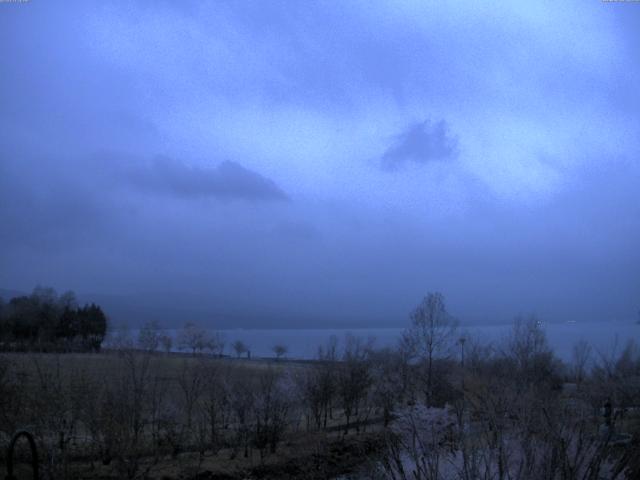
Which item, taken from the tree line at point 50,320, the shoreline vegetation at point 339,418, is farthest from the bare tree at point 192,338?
the shoreline vegetation at point 339,418

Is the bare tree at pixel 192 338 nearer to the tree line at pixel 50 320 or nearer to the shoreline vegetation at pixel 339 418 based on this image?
the tree line at pixel 50 320

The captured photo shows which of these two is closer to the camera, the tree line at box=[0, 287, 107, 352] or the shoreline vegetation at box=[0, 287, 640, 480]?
the shoreline vegetation at box=[0, 287, 640, 480]

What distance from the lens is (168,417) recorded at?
26328 millimetres

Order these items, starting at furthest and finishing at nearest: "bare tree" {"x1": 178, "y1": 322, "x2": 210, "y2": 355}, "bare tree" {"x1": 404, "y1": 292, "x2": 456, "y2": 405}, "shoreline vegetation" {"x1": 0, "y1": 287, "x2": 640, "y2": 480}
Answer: "bare tree" {"x1": 178, "y1": 322, "x2": 210, "y2": 355}, "bare tree" {"x1": 404, "y1": 292, "x2": 456, "y2": 405}, "shoreline vegetation" {"x1": 0, "y1": 287, "x2": 640, "y2": 480}

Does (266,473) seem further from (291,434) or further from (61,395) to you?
(61,395)

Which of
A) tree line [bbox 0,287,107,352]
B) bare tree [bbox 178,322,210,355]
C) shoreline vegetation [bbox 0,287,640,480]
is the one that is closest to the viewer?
shoreline vegetation [bbox 0,287,640,480]

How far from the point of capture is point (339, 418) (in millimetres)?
41219

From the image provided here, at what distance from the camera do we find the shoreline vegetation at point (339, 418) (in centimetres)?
1044

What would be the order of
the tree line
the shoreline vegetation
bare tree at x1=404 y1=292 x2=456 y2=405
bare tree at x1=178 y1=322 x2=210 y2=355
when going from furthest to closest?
1. the tree line
2. bare tree at x1=178 y1=322 x2=210 y2=355
3. bare tree at x1=404 y1=292 x2=456 y2=405
4. the shoreline vegetation

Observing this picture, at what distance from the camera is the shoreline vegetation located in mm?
10438

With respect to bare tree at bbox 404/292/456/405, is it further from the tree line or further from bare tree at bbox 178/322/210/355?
the tree line

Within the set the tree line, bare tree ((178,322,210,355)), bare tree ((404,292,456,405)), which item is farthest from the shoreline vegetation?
the tree line

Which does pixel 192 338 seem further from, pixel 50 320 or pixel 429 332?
pixel 429 332

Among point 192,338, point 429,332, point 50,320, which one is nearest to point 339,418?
point 429,332
